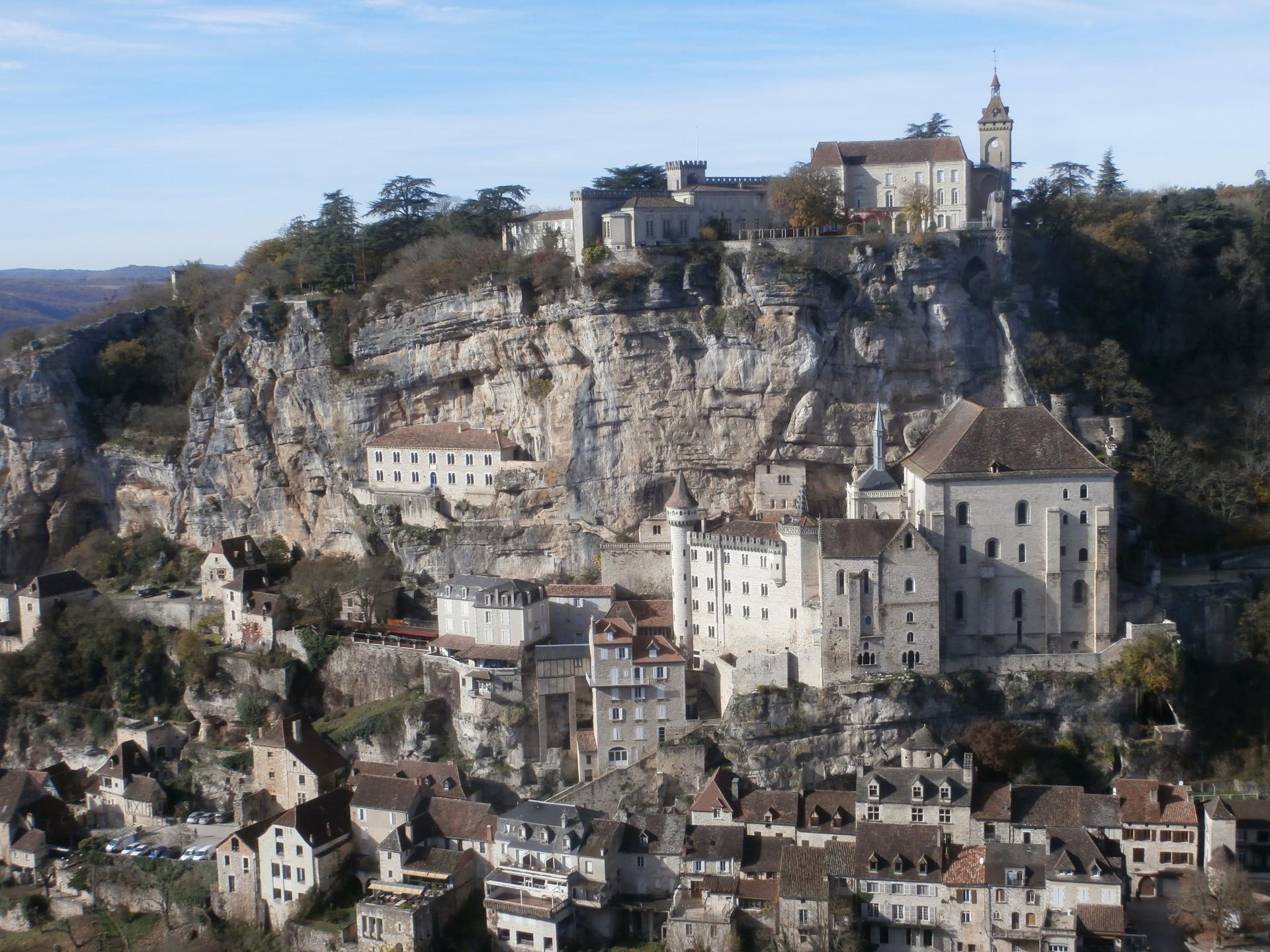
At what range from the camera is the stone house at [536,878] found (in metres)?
41.3

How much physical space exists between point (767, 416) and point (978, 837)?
1846 centimetres

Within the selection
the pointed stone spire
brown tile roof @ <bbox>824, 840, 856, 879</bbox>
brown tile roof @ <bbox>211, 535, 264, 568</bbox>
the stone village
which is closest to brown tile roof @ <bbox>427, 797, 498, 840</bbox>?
the stone village

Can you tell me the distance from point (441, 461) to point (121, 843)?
760 inches

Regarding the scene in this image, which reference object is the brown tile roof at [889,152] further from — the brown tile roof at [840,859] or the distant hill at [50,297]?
the distant hill at [50,297]

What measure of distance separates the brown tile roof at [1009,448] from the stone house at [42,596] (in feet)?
122

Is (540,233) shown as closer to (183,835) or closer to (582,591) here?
(582,591)

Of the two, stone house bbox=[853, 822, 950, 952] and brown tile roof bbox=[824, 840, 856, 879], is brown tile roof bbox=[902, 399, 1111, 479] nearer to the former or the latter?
brown tile roof bbox=[824, 840, 856, 879]

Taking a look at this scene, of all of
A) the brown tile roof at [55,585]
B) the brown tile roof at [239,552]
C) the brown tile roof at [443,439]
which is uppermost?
the brown tile roof at [443,439]

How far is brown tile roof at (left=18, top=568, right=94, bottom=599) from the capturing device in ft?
197

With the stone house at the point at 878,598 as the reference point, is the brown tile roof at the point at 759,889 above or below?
below

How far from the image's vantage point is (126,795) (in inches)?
2019

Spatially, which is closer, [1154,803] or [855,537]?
[1154,803]

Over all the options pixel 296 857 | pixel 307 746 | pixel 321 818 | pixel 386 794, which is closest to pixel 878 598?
pixel 386 794

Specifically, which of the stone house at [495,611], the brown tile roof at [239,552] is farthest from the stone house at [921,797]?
the brown tile roof at [239,552]
